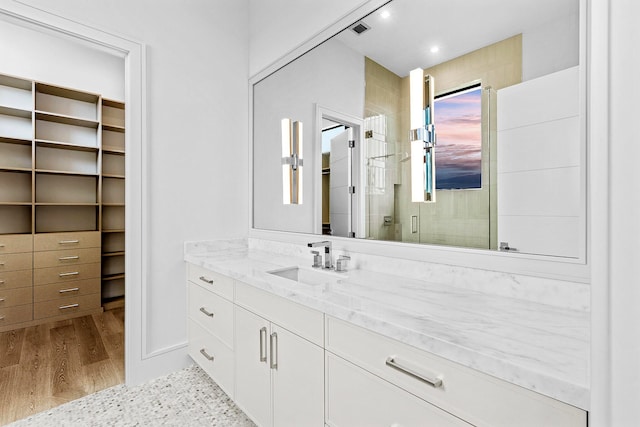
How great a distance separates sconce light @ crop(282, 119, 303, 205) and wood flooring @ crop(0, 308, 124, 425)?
5.42 ft

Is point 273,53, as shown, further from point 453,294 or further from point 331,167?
point 453,294

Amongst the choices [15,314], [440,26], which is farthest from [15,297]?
[440,26]

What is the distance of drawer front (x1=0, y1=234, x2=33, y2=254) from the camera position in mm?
2859

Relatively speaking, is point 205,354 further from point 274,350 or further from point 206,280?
point 274,350

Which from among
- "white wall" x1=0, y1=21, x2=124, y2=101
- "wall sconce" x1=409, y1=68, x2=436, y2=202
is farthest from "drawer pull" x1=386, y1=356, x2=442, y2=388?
"white wall" x1=0, y1=21, x2=124, y2=101

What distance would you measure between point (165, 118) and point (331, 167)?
3.94 ft

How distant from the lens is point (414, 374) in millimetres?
848

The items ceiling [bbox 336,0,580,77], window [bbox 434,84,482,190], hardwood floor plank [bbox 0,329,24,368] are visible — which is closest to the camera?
ceiling [bbox 336,0,580,77]

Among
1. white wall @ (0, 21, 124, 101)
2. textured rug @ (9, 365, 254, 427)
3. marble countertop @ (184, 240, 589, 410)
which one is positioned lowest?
textured rug @ (9, 365, 254, 427)

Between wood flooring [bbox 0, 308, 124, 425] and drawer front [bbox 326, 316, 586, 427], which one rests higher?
drawer front [bbox 326, 316, 586, 427]

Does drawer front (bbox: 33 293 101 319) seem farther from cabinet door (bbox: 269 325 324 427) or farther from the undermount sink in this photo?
cabinet door (bbox: 269 325 324 427)

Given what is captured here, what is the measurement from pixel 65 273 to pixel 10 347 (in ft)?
2.65

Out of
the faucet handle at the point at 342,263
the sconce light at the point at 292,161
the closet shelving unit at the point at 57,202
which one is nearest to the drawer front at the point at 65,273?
the closet shelving unit at the point at 57,202

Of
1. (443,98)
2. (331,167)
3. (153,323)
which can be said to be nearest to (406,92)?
(443,98)
